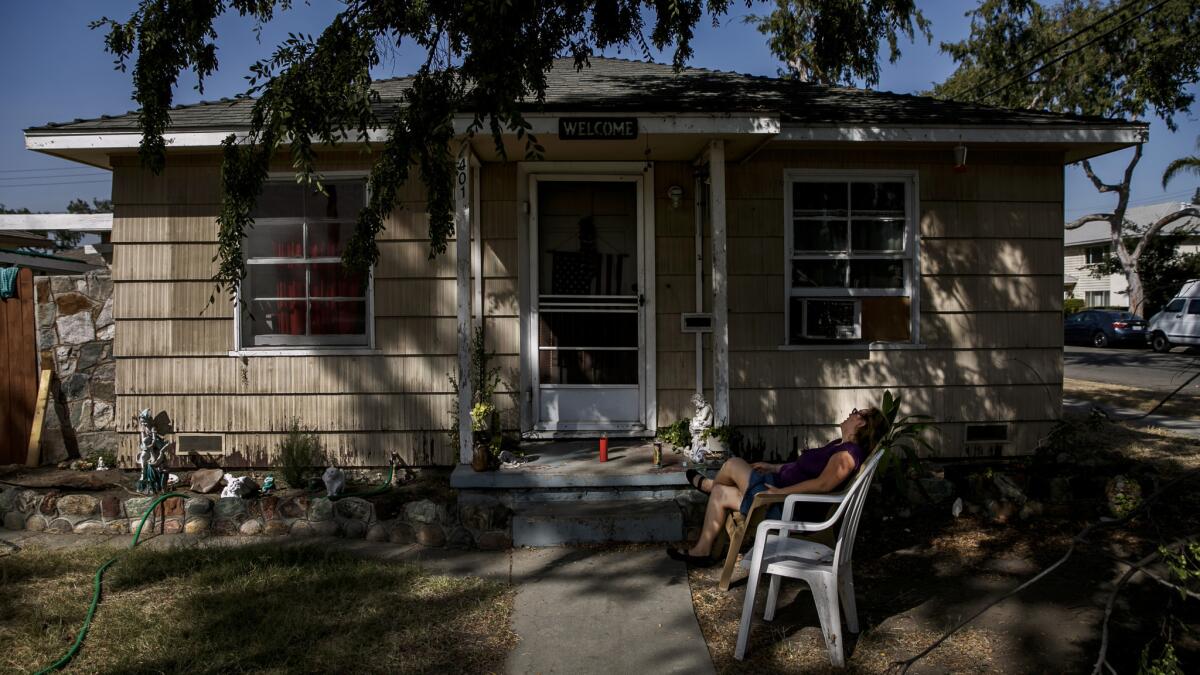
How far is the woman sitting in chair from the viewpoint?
157 inches

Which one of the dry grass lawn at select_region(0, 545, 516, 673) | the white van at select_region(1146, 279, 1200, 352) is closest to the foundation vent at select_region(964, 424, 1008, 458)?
the dry grass lawn at select_region(0, 545, 516, 673)

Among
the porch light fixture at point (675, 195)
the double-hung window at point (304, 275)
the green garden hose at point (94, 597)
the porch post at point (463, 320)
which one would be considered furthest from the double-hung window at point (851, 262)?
the green garden hose at point (94, 597)

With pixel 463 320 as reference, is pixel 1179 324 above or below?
above

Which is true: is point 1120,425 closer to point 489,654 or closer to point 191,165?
point 489,654

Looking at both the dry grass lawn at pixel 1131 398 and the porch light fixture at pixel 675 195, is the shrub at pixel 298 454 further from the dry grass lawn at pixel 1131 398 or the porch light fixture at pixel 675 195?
the dry grass lawn at pixel 1131 398

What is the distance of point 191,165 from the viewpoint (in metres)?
6.79

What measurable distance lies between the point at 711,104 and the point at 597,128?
91 cm

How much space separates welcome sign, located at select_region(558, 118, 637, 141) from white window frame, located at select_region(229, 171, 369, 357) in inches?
83.0

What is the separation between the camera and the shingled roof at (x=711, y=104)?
5.80 meters

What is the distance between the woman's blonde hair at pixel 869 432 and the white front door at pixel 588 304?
113 inches

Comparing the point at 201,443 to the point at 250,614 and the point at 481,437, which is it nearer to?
the point at 481,437

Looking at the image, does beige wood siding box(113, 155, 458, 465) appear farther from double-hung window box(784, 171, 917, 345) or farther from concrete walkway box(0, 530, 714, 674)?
double-hung window box(784, 171, 917, 345)

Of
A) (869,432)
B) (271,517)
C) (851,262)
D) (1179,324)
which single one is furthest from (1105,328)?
(271,517)

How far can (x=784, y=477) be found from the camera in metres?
4.38
